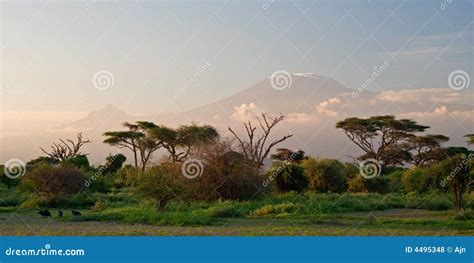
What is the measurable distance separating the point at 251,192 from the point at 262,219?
498 cm

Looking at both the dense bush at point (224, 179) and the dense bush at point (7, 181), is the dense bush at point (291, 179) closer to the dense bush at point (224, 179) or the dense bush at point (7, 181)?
the dense bush at point (224, 179)

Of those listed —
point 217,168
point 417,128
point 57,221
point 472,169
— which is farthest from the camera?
point 417,128

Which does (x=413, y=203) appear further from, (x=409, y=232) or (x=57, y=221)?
(x=57, y=221)

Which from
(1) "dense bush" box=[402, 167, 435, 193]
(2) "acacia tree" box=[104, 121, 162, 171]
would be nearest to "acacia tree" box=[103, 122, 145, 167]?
(2) "acacia tree" box=[104, 121, 162, 171]

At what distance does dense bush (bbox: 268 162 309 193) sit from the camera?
25.8 meters

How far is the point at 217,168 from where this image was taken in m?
22.0

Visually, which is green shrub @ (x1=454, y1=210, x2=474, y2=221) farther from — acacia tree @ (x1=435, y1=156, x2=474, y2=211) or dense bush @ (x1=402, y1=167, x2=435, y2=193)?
dense bush @ (x1=402, y1=167, x2=435, y2=193)

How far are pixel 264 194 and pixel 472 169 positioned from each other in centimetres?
707

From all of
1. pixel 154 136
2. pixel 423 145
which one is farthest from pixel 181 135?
pixel 423 145

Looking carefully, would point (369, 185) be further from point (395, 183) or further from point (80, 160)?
point (80, 160)

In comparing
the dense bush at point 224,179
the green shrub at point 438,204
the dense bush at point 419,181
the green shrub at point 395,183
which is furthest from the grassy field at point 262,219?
the green shrub at point 395,183

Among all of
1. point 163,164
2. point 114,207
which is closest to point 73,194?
point 114,207

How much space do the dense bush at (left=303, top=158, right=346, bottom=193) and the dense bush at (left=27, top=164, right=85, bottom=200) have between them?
30.5 ft

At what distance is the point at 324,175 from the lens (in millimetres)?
26766
